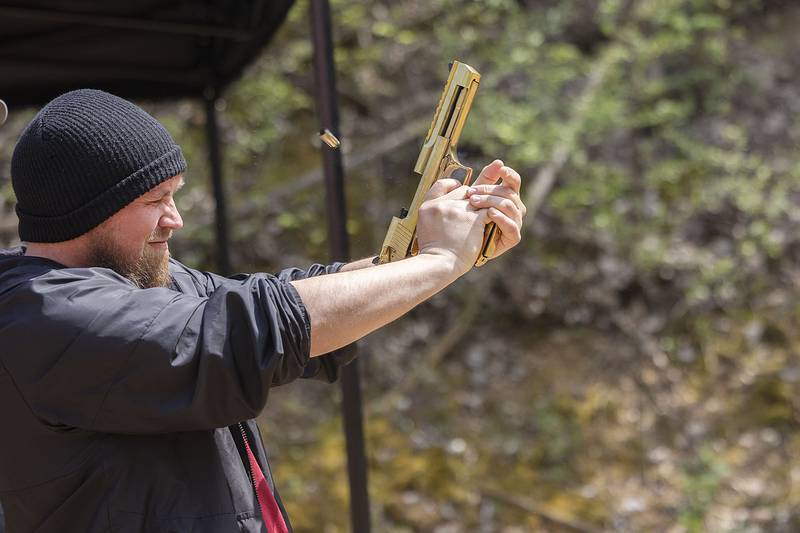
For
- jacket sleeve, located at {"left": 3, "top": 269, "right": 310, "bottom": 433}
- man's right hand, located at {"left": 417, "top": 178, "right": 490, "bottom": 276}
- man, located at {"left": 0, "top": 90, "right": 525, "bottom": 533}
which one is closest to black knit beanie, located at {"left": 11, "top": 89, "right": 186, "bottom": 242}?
man, located at {"left": 0, "top": 90, "right": 525, "bottom": 533}

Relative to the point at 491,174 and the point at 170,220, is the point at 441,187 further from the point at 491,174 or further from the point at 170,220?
the point at 170,220

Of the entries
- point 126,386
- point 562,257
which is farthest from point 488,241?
point 562,257

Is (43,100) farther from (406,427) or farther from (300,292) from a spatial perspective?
(300,292)

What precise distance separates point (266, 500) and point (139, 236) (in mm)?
582

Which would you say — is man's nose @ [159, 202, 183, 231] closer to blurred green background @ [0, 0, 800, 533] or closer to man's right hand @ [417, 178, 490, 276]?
man's right hand @ [417, 178, 490, 276]

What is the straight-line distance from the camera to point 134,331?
4.12 feet

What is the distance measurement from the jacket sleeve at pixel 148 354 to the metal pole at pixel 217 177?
9.64ft

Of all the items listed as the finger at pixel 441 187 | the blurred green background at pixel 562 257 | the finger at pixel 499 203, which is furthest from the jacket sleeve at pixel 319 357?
the blurred green background at pixel 562 257

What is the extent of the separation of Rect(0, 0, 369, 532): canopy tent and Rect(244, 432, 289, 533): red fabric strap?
45.9 inches

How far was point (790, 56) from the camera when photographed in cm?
633

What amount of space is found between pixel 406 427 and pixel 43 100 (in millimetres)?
2748

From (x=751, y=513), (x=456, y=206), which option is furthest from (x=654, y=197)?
(x=456, y=206)

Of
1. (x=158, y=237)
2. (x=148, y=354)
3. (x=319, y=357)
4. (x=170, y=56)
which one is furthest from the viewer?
(x=170, y=56)

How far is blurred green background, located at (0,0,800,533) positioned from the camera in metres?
4.44
